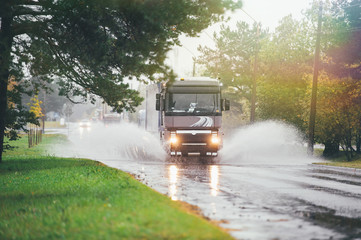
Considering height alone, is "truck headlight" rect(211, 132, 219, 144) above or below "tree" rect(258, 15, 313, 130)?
below

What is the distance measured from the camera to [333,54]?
110ft

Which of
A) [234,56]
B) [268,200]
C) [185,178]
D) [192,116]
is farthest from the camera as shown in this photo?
[234,56]

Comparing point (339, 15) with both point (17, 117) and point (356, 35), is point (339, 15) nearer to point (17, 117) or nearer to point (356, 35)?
point (356, 35)

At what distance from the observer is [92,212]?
27.6 feet

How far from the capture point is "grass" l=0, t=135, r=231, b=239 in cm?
695

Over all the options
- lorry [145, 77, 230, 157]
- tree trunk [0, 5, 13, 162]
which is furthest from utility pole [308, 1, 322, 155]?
tree trunk [0, 5, 13, 162]

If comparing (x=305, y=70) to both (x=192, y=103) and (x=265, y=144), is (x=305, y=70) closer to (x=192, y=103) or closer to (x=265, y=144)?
(x=265, y=144)

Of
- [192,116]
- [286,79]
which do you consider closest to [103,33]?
[192,116]

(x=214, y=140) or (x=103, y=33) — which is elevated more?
(x=103, y=33)

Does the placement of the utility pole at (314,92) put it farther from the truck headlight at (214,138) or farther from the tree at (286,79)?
the tree at (286,79)

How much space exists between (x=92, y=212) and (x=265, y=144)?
35160 mm

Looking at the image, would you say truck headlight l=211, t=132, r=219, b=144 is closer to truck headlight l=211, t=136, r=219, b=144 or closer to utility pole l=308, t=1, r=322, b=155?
truck headlight l=211, t=136, r=219, b=144

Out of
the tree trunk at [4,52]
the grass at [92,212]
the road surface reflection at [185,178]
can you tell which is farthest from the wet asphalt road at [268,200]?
the tree trunk at [4,52]

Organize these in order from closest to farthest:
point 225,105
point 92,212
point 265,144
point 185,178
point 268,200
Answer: point 92,212 → point 268,200 → point 185,178 → point 225,105 → point 265,144
